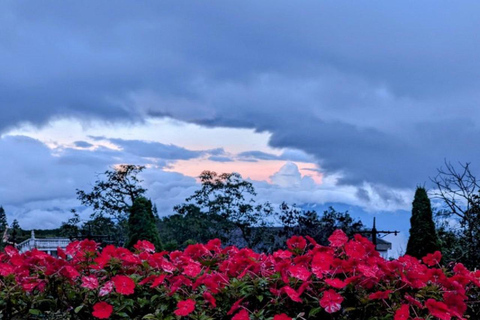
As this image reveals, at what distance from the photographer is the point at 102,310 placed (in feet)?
11.1

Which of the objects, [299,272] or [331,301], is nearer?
[331,301]

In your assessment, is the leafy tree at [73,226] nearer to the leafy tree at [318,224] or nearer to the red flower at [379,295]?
the leafy tree at [318,224]

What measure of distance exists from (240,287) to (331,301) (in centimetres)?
64

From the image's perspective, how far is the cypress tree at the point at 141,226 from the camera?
11.6 metres

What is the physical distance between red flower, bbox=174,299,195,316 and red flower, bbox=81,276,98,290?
63cm

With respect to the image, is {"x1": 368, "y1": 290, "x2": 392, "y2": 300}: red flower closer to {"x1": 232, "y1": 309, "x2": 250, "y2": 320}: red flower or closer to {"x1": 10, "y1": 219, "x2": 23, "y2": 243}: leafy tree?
{"x1": 232, "y1": 309, "x2": 250, "y2": 320}: red flower

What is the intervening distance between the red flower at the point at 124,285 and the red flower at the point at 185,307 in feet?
1.23

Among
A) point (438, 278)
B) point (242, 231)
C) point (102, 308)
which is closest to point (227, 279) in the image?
point (102, 308)

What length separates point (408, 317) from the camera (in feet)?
10.7

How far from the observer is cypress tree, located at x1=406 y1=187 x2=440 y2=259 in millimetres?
11414

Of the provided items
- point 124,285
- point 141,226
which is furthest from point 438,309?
point 141,226

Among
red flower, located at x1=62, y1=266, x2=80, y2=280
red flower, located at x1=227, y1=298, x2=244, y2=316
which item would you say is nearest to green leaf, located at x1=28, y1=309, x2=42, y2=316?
red flower, located at x1=62, y1=266, x2=80, y2=280

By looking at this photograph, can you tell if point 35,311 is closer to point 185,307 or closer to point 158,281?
point 158,281

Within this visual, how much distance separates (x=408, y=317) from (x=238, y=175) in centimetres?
1590
